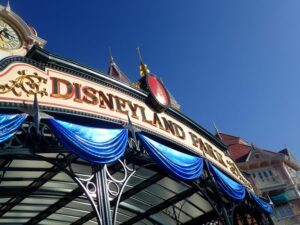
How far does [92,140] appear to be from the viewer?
7.85 metres

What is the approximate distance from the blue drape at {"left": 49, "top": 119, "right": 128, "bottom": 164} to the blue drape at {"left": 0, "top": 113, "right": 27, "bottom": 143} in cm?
71

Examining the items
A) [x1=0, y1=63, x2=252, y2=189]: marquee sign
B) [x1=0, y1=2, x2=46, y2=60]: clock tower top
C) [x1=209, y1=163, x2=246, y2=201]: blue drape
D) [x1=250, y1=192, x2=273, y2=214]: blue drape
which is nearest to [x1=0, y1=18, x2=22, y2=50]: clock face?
[x1=0, y1=2, x2=46, y2=60]: clock tower top

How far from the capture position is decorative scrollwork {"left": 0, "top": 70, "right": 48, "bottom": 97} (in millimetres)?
7191

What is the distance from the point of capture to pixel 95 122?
8.61 meters

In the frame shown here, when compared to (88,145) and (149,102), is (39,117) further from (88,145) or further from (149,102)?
(149,102)

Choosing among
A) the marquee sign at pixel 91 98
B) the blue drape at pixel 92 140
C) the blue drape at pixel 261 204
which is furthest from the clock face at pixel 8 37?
the blue drape at pixel 261 204

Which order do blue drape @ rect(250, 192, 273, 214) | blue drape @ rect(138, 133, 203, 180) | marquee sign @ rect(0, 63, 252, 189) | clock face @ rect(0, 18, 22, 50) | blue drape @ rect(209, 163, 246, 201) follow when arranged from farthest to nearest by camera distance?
clock face @ rect(0, 18, 22, 50) → blue drape @ rect(250, 192, 273, 214) → blue drape @ rect(209, 163, 246, 201) → blue drape @ rect(138, 133, 203, 180) → marquee sign @ rect(0, 63, 252, 189)

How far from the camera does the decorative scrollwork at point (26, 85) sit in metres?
7.19

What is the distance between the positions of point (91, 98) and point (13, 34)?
920 centimetres

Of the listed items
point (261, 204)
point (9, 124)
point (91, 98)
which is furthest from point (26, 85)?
point (261, 204)

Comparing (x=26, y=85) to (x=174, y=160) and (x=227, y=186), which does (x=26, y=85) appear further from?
(x=227, y=186)

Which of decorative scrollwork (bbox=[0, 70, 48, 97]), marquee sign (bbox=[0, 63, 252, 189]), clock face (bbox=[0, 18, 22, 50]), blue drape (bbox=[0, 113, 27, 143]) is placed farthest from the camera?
clock face (bbox=[0, 18, 22, 50])

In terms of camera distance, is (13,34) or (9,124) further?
(13,34)

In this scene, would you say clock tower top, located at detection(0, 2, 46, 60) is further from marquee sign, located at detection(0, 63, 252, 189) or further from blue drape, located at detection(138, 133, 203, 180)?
blue drape, located at detection(138, 133, 203, 180)
